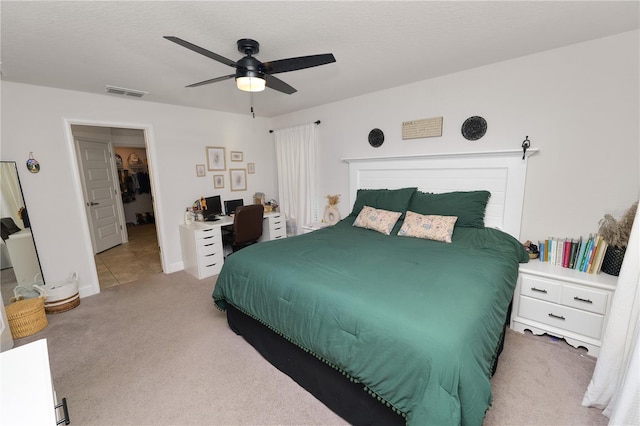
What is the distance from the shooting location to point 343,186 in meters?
3.82

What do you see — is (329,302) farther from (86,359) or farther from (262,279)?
(86,359)

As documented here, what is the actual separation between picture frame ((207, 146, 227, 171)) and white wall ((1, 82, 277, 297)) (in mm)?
76

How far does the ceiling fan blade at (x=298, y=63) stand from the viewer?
5.37 ft

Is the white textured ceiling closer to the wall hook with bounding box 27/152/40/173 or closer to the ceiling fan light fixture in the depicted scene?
the ceiling fan light fixture

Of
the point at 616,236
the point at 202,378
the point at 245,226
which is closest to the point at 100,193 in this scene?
the point at 245,226

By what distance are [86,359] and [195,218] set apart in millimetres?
2062

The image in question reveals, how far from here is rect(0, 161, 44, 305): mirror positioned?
8.24ft

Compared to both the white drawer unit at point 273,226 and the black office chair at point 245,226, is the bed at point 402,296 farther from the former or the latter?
the white drawer unit at point 273,226

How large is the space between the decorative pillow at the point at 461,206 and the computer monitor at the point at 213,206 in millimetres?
2895

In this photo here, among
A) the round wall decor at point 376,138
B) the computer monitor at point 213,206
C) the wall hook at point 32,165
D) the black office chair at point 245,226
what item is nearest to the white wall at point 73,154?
the wall hook at point 32,165

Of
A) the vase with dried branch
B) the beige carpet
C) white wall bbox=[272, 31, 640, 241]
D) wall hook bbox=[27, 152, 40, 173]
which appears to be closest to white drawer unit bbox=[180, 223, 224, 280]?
the beige carpet

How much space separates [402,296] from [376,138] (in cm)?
A: 239

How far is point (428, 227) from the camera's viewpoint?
2.54 metres

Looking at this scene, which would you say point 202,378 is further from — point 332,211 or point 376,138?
point 376,138
